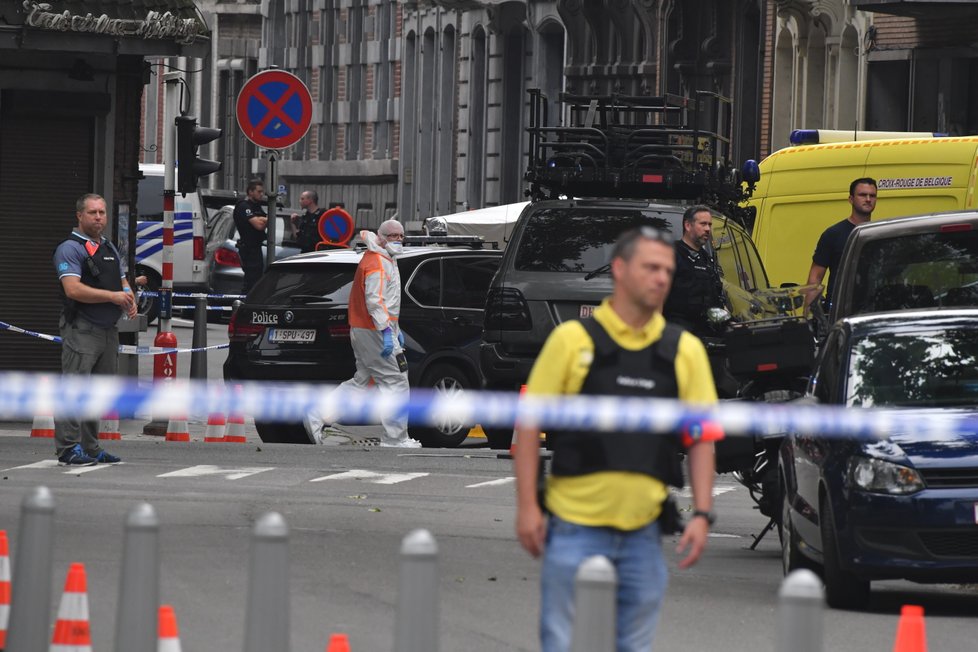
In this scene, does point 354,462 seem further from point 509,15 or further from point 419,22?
point 419,22

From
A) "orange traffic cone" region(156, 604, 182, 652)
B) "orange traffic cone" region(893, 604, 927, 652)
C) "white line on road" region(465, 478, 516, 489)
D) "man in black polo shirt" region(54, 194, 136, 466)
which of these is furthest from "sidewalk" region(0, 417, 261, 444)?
"orange traffic cone" region(893, 604, 927, 652)

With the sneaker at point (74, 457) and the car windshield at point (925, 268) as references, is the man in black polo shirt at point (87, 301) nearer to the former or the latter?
the sneaker at point (74, 457)

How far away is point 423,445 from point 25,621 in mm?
13252

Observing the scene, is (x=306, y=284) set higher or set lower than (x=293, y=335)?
higher

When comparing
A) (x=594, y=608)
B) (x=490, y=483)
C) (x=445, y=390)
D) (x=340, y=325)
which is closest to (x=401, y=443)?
(x=445, y=390)

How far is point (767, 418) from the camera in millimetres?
9836

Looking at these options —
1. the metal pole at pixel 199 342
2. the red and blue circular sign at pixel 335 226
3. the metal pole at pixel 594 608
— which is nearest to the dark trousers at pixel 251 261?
the red and blue circular sign at pixel 335 226

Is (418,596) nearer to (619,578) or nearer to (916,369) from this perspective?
(619,578)

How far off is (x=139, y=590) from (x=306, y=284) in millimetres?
13575

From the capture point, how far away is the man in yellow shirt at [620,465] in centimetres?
736

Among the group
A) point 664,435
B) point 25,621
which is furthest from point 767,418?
point 25,621

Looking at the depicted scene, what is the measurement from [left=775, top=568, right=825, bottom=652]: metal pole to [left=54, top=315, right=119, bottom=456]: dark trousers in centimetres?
1185

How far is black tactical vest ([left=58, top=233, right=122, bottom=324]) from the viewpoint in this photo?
56.9ft

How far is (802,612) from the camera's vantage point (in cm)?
595
